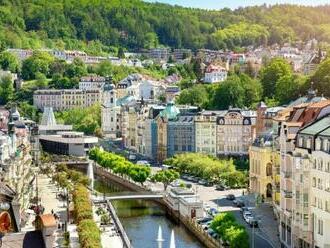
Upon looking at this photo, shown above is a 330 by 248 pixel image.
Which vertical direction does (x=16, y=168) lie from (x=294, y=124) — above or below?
below

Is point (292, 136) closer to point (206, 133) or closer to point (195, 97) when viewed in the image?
point (206, 133)

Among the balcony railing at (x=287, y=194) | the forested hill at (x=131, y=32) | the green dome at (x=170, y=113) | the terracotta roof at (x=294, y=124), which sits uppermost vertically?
the forested hill at (x=131, y=32)

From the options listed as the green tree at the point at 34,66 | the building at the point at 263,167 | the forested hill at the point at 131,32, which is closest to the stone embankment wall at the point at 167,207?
the building at the point at 263,167

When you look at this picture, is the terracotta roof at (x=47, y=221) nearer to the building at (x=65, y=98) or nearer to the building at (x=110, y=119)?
the building at (x=110, y=119)

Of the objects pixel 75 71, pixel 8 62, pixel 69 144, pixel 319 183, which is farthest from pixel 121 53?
pixel 319 183

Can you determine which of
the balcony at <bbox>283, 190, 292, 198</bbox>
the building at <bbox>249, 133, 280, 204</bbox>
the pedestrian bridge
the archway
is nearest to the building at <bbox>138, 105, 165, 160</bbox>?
the pedestrian bridge

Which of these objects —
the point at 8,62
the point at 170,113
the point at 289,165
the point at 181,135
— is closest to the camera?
the point at 289,165

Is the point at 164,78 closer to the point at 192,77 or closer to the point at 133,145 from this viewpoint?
the point at 192,77
